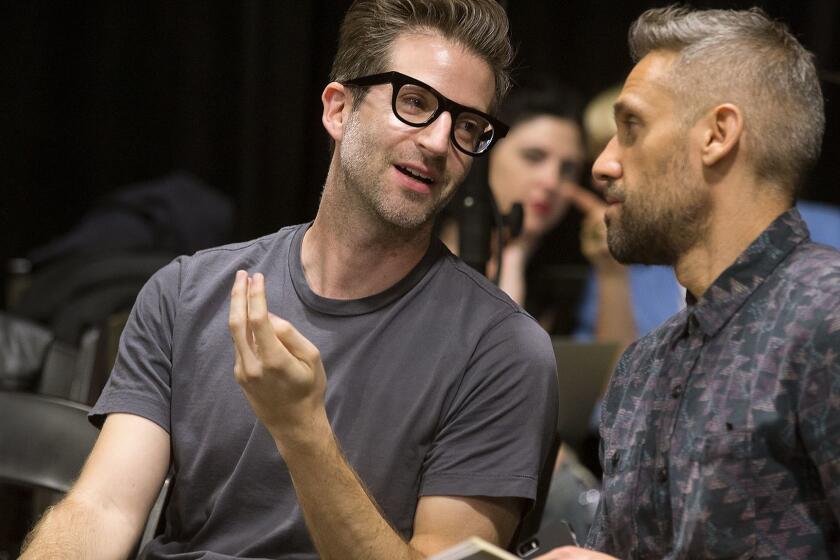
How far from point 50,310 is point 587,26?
2.15 m

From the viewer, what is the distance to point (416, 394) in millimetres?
1969

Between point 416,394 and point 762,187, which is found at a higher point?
point 762,187

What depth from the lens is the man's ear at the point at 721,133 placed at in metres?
1.71

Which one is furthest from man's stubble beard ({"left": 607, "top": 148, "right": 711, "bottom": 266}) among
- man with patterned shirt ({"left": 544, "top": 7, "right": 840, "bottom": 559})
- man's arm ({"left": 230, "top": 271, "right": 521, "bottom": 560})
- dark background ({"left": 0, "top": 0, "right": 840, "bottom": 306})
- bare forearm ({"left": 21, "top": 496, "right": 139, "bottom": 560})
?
dark background ({"left": 0, "top": 0, "right": 840, "bottom": 306})

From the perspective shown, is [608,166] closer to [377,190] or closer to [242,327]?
[377,190]

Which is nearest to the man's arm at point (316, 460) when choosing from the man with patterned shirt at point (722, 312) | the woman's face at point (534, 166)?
the man with patterned shirt at point (722, 312)

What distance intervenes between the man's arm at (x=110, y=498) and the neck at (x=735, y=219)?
963 millimetres

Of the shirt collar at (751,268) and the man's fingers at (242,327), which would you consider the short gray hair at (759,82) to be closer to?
the shirt collar at (751,268)

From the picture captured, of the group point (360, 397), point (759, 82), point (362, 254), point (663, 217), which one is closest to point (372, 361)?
point (360, 397)

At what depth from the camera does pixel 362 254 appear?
6.87 ft

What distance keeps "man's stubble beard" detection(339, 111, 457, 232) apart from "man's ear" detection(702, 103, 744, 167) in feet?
1.65

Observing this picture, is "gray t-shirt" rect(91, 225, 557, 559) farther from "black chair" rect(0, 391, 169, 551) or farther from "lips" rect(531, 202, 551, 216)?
"lips" rect(531, 202, 551, 216)

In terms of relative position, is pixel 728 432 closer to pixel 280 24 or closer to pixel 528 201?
pixel 528 201

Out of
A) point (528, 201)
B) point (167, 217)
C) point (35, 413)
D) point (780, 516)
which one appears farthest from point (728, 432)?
point (167, 217)
